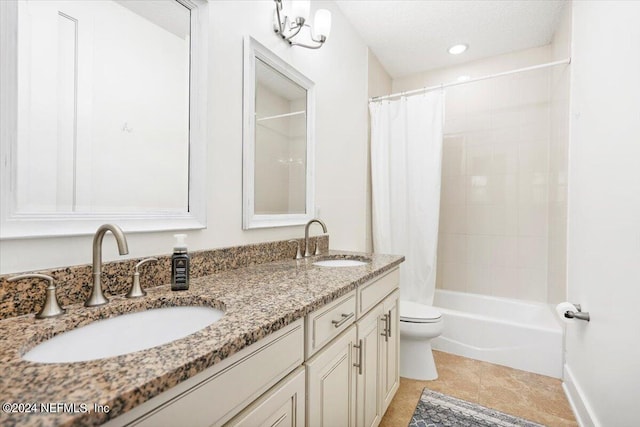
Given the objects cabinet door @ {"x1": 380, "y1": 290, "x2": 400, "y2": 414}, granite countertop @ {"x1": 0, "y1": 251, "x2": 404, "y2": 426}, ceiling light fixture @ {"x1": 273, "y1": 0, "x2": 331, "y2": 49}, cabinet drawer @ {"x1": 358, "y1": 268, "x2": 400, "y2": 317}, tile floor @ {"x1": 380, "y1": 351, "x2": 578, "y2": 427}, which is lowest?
tile floor @ {"x1": 380, "y1": 351, "x2": 578, "y2": 427}

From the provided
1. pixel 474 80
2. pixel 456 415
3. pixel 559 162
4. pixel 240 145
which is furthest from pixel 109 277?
pixel 559 162

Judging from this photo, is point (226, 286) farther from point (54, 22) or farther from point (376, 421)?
point (376, 421)

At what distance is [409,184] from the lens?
8.13 feet

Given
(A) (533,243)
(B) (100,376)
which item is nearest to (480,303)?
(A) (533,243)

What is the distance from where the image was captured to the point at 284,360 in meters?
0.76

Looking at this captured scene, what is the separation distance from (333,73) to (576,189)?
1.64 meters

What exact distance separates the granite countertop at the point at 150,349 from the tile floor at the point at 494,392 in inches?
44.6

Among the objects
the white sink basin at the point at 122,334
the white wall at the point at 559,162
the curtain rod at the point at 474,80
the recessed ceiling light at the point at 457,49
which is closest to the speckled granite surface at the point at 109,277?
the white sink basin at the point at 122,334

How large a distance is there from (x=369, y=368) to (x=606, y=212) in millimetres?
1195

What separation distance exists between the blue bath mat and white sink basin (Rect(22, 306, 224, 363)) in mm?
1349

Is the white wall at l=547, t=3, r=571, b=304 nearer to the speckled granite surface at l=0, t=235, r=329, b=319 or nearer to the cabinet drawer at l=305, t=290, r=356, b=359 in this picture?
the cabinet drawer at l=305, t=290, r=356, b=359

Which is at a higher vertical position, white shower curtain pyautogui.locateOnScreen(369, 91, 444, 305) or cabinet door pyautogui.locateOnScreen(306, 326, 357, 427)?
white shower curtain pyautogui.locateOnScreen(369, 91, 444, 305)

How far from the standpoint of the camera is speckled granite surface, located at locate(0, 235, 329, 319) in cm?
68

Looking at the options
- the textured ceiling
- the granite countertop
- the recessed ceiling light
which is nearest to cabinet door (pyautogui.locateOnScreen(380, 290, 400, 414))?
the granite countertop
